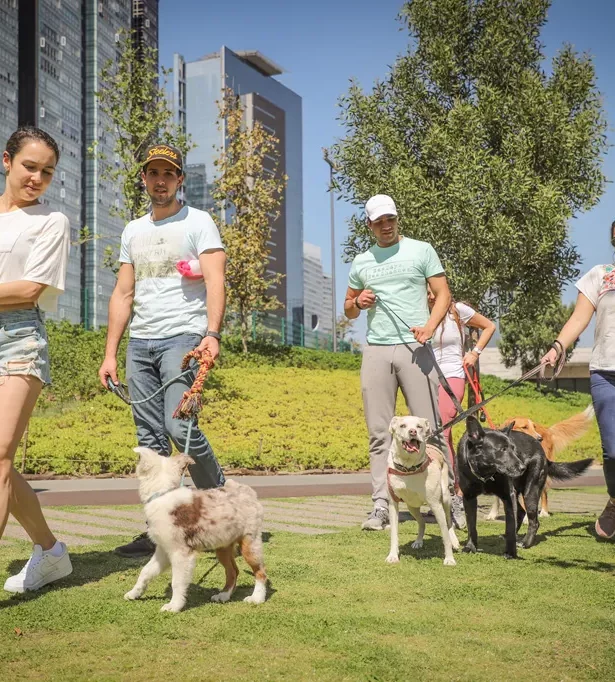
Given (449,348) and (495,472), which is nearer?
(495,472)

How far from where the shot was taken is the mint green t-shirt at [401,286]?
675 cm

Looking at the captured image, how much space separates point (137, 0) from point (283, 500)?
404 feet

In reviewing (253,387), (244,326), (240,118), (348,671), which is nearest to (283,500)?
(348,671)

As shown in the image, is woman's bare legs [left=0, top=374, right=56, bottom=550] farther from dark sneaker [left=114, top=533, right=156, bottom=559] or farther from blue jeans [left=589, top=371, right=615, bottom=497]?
blue jeans [left=589, top=371, right=615, bottom=497]

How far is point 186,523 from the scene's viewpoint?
4078 millimetres

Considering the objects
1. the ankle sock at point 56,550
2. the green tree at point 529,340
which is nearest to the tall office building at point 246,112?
the green tree at point 529,340

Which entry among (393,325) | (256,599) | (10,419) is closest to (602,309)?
(393,325)

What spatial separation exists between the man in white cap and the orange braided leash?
223cm

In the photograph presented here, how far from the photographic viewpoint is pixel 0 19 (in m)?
85.6

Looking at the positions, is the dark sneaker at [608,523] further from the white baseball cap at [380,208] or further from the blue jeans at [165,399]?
the blue jeans at [165,399]

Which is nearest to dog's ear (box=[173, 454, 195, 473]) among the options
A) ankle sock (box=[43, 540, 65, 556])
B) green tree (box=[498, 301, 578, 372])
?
ankle sock (box=[43, 540, 65, 556])

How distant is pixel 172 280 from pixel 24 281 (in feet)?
3.71

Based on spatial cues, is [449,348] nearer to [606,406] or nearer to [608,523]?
[606,406]

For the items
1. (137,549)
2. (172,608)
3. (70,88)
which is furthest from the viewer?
(70,88)
